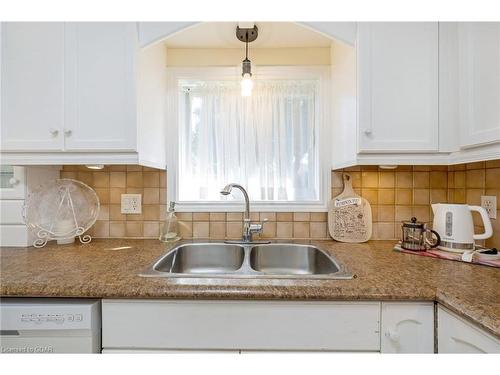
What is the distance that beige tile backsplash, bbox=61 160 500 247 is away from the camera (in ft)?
4.77

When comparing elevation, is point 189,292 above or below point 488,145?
below

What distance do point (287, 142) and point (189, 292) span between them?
1068 mm

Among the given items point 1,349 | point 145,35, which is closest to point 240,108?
point 145,35

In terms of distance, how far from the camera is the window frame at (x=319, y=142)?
1497 millimetres

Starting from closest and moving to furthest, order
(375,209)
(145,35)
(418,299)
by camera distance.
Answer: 1. (418,299)
2. (145,35)
3. (375,209)

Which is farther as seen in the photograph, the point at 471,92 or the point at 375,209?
the point at 375,209

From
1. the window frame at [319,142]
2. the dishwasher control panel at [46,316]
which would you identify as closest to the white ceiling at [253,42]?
the window frame at [319,142]

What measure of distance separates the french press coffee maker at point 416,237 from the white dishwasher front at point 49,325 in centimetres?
138

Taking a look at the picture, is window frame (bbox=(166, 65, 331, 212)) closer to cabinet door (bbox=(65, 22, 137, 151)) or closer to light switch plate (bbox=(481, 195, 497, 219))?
cabinet door (bbox=(65, 22, 137, 151))

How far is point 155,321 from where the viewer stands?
32.3 inches

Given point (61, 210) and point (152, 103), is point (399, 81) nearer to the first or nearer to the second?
point (152, 103)

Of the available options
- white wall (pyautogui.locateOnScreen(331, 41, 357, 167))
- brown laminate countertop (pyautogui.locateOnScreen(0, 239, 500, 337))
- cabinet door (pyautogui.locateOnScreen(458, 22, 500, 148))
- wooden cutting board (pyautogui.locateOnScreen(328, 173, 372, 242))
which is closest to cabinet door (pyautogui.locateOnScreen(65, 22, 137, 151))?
brown laminate countertop (pyautogui.locateOnScreen(0, 239, 500, 337))

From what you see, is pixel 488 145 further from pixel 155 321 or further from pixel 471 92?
pixel 155 321

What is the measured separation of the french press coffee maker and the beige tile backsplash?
0.22m
